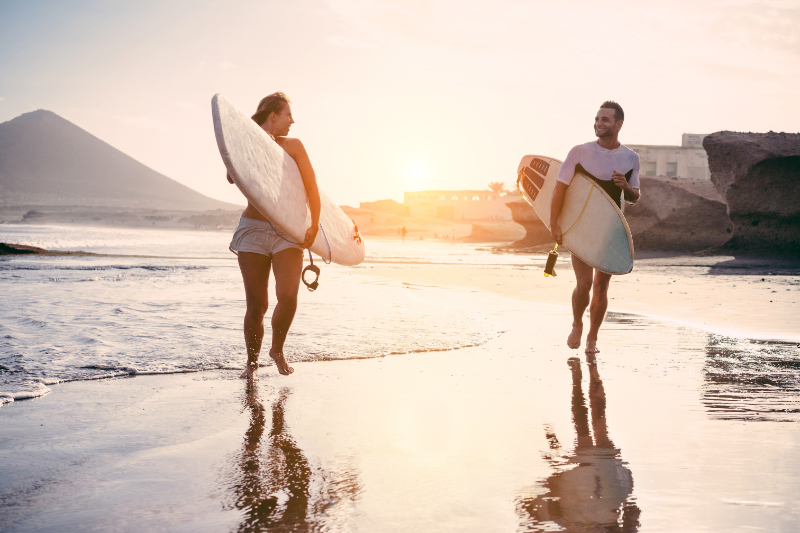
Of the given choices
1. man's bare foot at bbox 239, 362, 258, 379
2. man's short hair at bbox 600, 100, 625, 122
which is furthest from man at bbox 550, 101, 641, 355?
man's bare foot at bbox 239, 362, 258, 379

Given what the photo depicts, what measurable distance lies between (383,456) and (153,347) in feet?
9.70

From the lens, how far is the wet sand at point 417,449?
1.97 m

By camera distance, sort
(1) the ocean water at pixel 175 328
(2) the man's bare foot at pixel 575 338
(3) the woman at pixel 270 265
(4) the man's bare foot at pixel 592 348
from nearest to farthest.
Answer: (3) the woman at pixel 270 265, (1) the ocean water at pixel 175 328, (4) the man's bare foot at pixel 592 348, (2) the man's bare foot at pixel 575 338

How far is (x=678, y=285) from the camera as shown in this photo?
10.9 m

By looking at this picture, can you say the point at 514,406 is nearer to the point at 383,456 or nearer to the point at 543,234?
the point at 383,456

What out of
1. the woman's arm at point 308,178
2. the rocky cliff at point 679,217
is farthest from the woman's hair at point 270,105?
the rocky cliff at point 679,217

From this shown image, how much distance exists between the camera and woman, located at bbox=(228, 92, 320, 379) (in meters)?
3.92

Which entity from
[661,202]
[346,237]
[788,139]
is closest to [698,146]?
[661,202]

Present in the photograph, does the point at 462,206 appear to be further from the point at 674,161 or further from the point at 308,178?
the point at 308,178

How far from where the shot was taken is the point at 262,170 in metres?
3.80

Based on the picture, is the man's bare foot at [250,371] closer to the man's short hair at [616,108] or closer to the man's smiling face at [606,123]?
the man's smiling face at [606,123]

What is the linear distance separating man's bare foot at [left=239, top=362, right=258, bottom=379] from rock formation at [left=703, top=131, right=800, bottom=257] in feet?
47.0

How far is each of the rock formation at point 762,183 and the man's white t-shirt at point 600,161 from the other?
11.7 meters

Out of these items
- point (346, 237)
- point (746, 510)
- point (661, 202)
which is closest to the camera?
point (746, 510)
